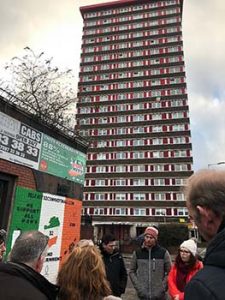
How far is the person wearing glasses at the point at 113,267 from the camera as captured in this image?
16.5 ft

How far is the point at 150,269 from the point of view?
16.2 ft

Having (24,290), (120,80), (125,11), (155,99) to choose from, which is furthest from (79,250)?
(125,11)

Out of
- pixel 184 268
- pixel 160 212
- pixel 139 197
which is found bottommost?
pixel 184 268

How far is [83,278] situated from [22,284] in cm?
76

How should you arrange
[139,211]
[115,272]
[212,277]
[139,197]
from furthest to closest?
[139,197]
[139,211]
[115,272]
[212,277]

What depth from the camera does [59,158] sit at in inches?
329

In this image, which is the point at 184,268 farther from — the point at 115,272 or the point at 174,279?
the point at 115,272

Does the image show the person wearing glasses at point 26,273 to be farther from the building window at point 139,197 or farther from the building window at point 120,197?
the building window at point 120,197

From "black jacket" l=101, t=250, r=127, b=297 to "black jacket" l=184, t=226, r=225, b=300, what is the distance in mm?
3931

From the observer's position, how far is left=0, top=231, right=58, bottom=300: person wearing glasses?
1.87 meters

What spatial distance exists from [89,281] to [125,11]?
81.3 metres

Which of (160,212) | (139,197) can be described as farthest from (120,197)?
(160,212)

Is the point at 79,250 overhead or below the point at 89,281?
overhead

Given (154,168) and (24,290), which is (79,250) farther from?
(154,168)
